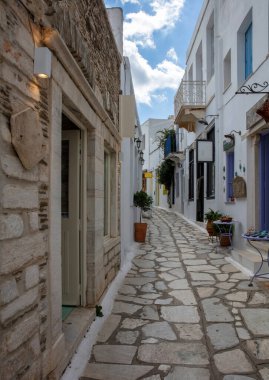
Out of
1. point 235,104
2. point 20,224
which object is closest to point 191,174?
point 235,104

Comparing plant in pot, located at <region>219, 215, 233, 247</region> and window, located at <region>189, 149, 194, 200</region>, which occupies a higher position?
window, located at <region>189, 149, 194, 200</region>

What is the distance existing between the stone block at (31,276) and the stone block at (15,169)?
59cm

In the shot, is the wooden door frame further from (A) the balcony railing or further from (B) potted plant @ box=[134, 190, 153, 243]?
(A) the balcony railing

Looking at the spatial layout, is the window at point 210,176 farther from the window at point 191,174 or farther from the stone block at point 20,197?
the stone block at point 20,197

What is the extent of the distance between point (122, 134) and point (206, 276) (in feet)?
10.3

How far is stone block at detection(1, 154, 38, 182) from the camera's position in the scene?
77.6 inches

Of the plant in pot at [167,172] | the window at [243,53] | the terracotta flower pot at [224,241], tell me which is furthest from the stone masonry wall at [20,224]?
the plant in pot at [167,172]

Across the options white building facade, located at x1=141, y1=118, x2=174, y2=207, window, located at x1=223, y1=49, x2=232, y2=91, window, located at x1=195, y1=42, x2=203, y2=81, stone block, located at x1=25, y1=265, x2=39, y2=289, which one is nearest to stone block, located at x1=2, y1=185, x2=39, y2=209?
stone block, located at x1=25, y1=265, x2=39, y2=289

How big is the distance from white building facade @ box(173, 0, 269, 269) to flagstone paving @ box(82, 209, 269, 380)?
1583 mm

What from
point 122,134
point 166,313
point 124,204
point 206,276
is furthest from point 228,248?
point 166,313

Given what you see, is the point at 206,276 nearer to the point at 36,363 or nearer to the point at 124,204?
the point at 124,204

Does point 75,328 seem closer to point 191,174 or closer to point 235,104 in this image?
point 235,104

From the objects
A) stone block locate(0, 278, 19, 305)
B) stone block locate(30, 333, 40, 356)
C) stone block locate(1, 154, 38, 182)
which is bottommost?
stone block locate(30, 333, 40, 356)

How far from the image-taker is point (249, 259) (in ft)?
21.2
